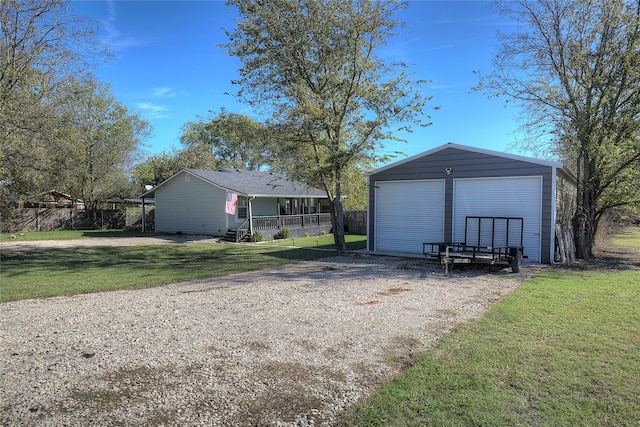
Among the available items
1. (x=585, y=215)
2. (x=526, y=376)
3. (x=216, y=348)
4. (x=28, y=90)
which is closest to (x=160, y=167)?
(x=28, y=90)

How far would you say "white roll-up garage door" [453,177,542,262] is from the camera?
1166cm

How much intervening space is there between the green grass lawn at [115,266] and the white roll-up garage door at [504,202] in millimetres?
5015

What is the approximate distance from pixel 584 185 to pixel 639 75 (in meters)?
3.59

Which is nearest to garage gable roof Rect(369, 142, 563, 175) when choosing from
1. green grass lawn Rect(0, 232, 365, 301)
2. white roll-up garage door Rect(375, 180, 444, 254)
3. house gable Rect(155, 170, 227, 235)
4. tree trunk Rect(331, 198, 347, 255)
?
white roll-up garage door Rect(375, 180, 444, 254)

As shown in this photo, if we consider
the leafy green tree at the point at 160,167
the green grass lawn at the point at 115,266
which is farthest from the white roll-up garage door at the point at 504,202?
the leafy green tree at the point at 160,167

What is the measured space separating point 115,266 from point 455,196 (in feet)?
35.3

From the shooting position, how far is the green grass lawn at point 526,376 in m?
2.98

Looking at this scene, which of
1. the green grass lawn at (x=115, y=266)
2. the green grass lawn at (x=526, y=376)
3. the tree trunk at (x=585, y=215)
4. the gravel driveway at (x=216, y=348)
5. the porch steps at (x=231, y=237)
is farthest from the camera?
the porch steps at (x=231, y=237)

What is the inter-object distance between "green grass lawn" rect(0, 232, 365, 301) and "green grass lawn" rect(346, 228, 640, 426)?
6746 mm

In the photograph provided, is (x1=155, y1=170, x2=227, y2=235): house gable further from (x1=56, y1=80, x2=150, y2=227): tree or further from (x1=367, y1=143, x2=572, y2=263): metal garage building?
(x1=367, y1=143, x2=572, y2=263): metal garage building

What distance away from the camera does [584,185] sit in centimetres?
1318

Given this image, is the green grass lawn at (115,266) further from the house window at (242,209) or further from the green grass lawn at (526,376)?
the green grass lawn at (526,376)

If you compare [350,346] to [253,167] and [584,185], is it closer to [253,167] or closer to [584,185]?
[584,185]

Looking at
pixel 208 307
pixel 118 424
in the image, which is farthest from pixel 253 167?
pixel 118 424
